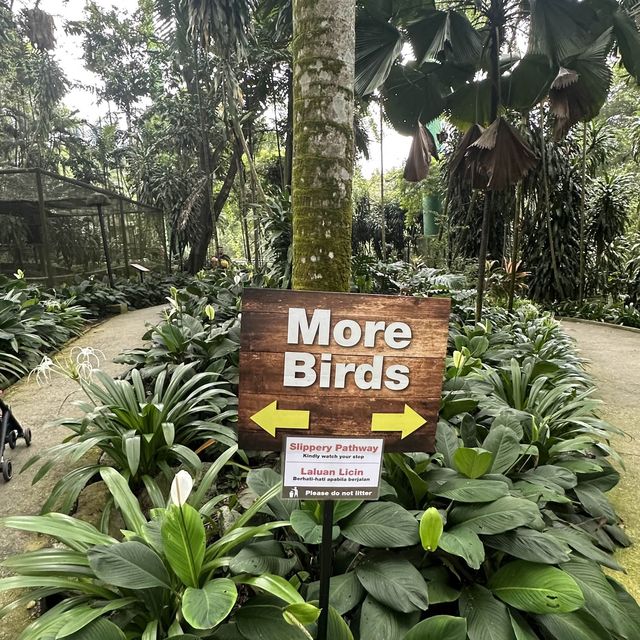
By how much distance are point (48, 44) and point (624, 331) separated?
14601 millimetres

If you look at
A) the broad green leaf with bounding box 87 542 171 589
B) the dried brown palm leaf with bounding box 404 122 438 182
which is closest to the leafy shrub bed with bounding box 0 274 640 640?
the broad green leaf with bounding box 87 542 171 589

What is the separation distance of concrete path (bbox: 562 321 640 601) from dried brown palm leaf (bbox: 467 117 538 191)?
218 centimetres

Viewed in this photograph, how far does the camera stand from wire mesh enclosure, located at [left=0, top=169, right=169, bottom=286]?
7008 mm

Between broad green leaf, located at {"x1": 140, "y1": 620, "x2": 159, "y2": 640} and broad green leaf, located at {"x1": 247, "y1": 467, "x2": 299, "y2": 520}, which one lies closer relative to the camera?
broad green leaf, located at {"x1": 140, "y1": 620, "x2": 159, "y2": 640}

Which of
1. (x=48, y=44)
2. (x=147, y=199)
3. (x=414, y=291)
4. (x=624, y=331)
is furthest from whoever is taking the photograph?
(x=147, y=199)

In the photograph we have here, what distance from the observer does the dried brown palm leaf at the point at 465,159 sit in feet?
14.4

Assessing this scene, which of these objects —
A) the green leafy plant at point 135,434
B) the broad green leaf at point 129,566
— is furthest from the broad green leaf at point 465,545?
the green leafy plant at point 135,434

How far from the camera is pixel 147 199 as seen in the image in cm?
1408

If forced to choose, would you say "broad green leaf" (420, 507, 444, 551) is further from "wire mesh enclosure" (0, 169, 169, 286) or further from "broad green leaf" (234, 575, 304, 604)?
"wire mesh enclosure" (0, 169, 169, 286)

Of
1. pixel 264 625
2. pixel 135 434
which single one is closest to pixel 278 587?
pixel 264 625

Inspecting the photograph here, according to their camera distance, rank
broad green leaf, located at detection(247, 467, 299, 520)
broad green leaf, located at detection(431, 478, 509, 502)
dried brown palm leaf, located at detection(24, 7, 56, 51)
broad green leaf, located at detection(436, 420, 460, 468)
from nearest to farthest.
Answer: broad green leaf, located at detection(431, 478, 509, 502) → broad green leaf, located at detection(247, 467, 299, 520) → broad green leaf, located at detection(436, 420, 460, 468) → dried brown palm leaf, located at detection(24, 7, 56, 51)

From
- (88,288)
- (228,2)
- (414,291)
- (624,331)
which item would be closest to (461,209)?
(624,331)

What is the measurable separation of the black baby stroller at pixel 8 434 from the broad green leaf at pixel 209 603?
174 centimetres

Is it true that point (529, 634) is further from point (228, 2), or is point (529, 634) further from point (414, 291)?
point (228, 2)
